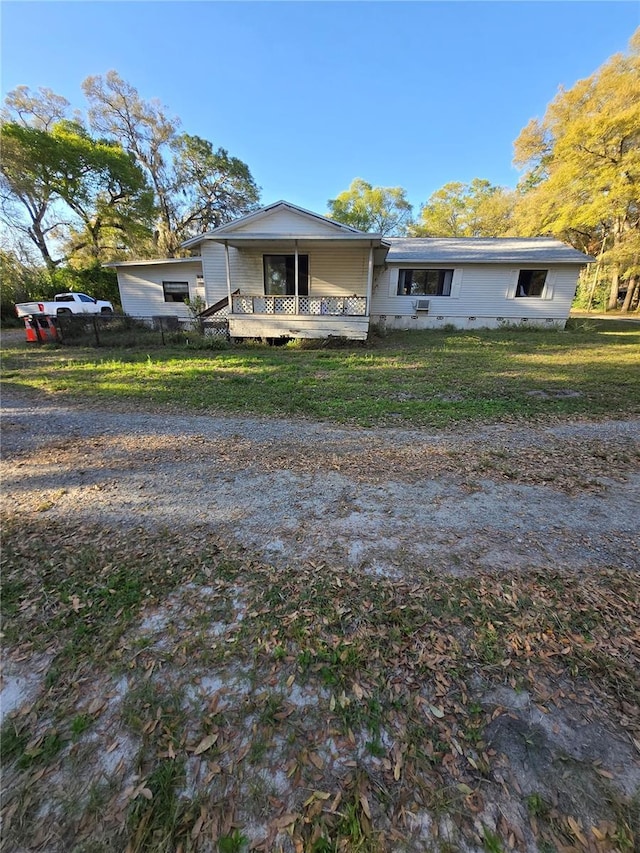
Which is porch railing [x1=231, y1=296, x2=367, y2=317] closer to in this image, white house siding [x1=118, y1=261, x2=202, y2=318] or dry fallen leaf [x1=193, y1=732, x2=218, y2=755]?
white house siding [x1=118, y1=261, x2=202, y2=318]

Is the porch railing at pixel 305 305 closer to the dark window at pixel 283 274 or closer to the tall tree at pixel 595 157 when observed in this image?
the dark window at pixel 283 274

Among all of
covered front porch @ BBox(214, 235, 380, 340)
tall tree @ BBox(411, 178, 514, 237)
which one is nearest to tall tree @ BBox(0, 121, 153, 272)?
covered front porch @ BBox(214, 235, 380, 340)

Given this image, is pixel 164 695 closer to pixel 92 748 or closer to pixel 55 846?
pixel 92 748

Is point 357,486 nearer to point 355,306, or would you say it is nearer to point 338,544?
point 338,544

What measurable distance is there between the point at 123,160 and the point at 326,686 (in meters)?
30.8

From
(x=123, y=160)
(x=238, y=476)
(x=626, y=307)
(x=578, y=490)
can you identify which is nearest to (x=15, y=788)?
(x=238, y=476)

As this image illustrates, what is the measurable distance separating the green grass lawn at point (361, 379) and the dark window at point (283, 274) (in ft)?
12.5

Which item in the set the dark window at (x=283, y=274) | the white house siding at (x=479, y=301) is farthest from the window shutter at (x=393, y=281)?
the dark window at (x=283, y=274)

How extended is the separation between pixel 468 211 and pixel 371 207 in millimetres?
10457

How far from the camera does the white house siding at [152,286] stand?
17031 millimetres

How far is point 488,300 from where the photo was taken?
16594 millimetres

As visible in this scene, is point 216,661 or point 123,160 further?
point 123,160

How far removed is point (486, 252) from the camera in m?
16.6

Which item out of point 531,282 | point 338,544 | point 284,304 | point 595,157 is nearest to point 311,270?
point 284,304
